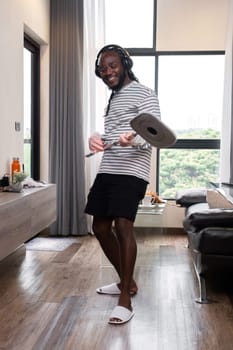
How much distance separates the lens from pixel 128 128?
8.07 ft

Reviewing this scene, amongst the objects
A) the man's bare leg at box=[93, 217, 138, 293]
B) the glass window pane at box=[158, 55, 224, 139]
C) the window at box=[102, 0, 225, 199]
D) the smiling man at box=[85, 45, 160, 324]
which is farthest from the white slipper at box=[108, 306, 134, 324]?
the glass window pane at box=[158, 55, 224, 139]

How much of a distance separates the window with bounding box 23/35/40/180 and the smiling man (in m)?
2.17

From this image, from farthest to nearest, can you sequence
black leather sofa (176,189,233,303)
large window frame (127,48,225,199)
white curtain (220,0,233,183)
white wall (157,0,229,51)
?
large window frame (127,48,225,199)
white wall (157,0,229,51)
white curtain (220,0,233,183)
black leather sofa (176,189,233,303)

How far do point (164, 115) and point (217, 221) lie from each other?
2.83 m

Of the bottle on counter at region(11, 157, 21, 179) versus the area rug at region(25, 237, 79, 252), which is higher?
the bottle on counter at region(11, 157, 21, 179)

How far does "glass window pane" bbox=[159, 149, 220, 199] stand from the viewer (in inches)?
206

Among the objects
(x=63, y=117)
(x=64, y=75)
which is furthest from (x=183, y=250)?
(x=64, y=75)

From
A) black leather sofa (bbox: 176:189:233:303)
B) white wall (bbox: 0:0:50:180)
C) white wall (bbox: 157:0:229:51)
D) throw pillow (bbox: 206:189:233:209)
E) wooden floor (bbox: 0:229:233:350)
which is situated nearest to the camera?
wooden floor (bbox: 0:229:233:350)

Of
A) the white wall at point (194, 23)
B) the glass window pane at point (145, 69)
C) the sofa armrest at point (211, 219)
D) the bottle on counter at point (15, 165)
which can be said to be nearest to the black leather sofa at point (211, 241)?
the sofa armrest at point (211, 219)

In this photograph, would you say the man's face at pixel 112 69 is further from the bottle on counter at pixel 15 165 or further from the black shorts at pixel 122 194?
the bottle on counter at pixel 15 165

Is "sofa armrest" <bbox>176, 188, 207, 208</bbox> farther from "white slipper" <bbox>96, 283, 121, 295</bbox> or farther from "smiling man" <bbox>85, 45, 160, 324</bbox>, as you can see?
"smiling man" <bbox>85, 45, 160, 324</bbox>

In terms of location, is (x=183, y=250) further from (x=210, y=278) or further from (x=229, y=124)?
(x=229, y=124)

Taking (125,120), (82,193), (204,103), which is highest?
(204,103)

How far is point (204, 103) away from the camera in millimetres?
5242
